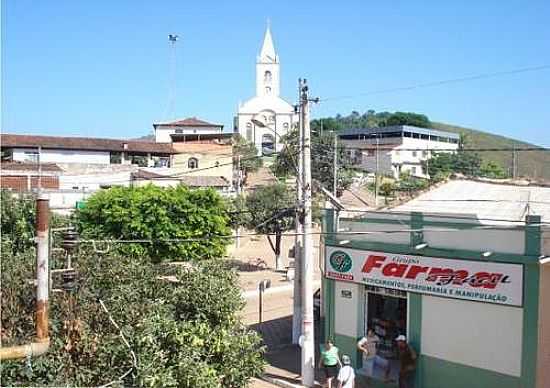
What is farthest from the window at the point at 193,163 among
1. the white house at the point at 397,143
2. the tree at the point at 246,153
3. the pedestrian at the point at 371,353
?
the pedestrian at the point at 371,353

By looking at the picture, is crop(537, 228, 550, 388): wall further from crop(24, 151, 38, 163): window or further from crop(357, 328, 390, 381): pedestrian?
crop(24, 151, 38, 163): window

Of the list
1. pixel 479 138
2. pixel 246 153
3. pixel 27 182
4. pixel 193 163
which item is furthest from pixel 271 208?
pixel 479 138

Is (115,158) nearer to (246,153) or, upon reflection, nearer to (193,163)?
(193,163)

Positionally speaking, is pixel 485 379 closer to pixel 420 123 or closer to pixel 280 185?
pixel 280 185

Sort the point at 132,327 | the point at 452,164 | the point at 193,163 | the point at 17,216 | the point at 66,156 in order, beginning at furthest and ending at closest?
the point at 452,164 < the point at 193,163 < the point at 66,156 < the point at 17,216 < the point at 132,327

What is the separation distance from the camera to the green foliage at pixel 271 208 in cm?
3138

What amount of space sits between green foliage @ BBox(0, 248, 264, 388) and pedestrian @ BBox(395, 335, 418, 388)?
394 centimetres

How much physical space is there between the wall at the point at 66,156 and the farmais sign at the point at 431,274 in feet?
133

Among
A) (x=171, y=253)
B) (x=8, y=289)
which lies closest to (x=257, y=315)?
(x=171, y=253)

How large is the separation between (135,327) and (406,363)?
6675mm

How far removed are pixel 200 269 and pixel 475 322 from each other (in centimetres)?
566

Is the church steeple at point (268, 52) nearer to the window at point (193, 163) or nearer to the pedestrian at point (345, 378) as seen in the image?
the window at point (193, 163)

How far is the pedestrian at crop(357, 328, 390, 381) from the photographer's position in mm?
14062

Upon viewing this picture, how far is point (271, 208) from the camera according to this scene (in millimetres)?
32375
